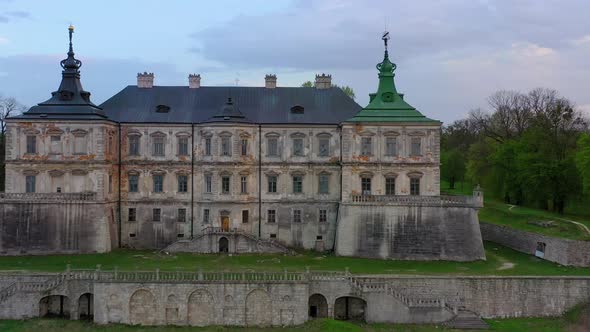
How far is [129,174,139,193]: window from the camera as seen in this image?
49.2 metres

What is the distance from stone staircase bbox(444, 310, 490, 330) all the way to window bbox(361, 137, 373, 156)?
50.0 ft

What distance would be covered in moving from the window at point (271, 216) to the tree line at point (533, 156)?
2378 cm

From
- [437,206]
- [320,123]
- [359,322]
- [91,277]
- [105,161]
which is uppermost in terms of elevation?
[320,123]

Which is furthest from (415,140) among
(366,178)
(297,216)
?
(297,216)

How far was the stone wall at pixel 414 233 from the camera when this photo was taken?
43750 mm

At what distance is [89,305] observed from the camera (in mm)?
36812

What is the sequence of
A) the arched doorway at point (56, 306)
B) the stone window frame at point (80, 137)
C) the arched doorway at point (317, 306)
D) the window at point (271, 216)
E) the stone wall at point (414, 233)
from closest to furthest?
1. the arched doorway at point (56, 306)
2. the arched doorway at point (317, 306)
3. the stone wall at point (414, 233)
4. the stone window frame at point (80, 137)
5. the window at point (271, 216)

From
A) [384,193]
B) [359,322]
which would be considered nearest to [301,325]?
[359,322]

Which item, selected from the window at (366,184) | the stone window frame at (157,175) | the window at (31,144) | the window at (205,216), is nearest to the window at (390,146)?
the window at (366,184)

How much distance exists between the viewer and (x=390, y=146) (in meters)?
46.6

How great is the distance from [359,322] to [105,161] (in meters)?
23.2

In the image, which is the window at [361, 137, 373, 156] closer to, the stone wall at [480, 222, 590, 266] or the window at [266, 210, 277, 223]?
the window at [266, 210, 277, 223]

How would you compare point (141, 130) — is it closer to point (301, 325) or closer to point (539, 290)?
point (301, 325)

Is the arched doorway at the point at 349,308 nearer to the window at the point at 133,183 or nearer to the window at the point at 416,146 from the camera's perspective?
the window at the point at 416,146
